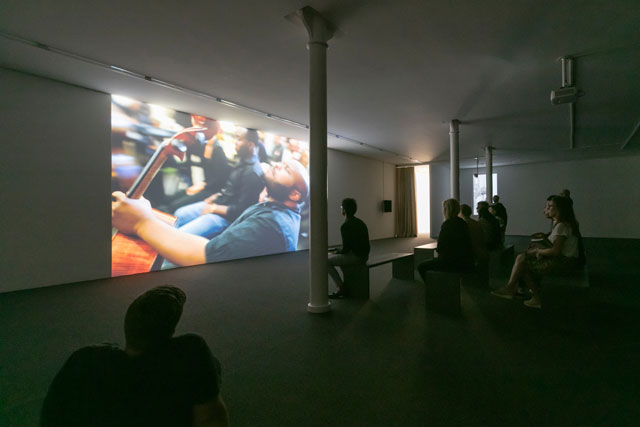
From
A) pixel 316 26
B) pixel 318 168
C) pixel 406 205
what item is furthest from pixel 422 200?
pixel 316 26

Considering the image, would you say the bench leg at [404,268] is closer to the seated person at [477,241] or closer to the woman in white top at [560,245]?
the seated person at [477,241]

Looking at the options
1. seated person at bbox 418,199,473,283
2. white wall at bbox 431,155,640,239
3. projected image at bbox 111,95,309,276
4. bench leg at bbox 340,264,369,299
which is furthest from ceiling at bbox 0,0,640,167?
white wall at bbox 431,155,640,239

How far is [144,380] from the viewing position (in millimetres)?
835

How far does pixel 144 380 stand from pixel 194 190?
241 inches

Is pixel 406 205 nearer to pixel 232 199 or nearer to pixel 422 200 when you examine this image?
pixel 422 200

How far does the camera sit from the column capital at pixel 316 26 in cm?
325

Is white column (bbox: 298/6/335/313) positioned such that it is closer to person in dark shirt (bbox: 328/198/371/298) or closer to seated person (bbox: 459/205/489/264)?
person in dark shirt (bbox: 328/198/371/298)

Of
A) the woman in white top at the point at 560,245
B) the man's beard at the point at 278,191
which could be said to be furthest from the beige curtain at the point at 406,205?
the woman in white top at the point at 560,245

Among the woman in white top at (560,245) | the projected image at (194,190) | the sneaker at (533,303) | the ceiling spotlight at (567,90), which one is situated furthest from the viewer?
the projected image at (194,190)

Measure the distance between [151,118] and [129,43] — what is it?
2.32 m

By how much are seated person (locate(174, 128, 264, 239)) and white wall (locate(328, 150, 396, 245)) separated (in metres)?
3.04

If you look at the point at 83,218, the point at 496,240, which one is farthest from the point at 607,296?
the point at 83,218

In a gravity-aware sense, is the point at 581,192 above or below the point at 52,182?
above

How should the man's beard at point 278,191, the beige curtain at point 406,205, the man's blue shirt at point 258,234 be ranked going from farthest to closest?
the beige curtain at point 406,205, the man's beard at point 278,191, the man's blue shirt at point 258,234
